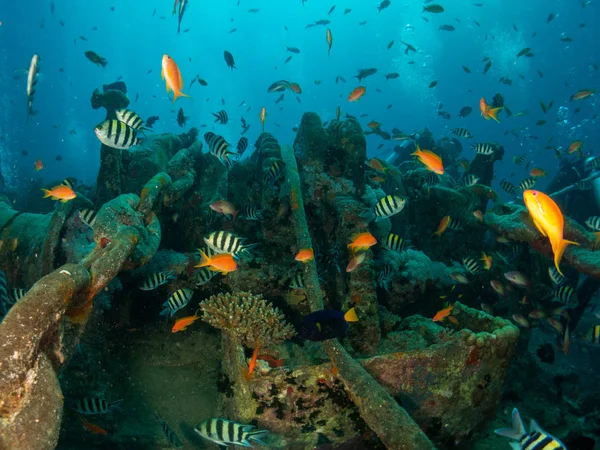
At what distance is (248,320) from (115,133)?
3.03 m

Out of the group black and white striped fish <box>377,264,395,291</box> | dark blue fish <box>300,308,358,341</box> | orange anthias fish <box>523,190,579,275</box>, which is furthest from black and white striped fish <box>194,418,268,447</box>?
black and white striped fish <box>377,264,395,291</box>

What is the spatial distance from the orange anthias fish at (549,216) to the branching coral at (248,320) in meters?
3.40

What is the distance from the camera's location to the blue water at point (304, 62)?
236ft

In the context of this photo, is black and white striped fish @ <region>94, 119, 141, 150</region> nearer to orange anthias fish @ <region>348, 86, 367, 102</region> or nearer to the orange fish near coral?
the orange fish near coral

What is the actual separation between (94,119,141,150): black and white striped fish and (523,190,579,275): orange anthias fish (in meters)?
4.61

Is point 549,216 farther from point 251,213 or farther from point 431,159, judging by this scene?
point 251,213

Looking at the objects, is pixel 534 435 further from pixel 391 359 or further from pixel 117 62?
pixel 117 62

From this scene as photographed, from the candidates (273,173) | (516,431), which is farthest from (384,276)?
(516,431)

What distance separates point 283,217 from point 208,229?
213cm

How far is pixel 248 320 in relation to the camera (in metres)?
4.44

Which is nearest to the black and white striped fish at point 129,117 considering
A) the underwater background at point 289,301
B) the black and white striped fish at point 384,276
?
the underwater background at point 289,301

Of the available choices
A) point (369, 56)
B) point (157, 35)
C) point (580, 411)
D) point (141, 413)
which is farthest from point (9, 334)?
point (157, 35)

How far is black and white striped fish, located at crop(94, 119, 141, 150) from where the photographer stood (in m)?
4.40

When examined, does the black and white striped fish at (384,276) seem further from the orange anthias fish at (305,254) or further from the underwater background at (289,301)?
the orange anthias fish at (305,254)
